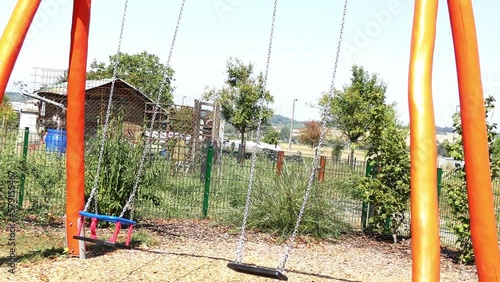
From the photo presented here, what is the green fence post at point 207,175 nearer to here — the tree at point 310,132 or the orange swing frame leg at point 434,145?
the orange swing frame leg at point 434,145

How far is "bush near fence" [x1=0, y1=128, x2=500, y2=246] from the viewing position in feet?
31.7

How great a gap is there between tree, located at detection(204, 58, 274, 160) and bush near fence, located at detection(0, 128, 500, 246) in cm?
1216

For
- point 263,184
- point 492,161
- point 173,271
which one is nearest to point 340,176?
point 263,184

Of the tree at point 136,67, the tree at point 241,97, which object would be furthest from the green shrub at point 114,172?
the tree at point 136,67

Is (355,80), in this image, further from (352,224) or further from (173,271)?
(173,271)

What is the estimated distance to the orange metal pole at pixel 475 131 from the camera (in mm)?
4660

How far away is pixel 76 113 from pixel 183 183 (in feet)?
16.8

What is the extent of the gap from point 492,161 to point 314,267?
11.0 feet

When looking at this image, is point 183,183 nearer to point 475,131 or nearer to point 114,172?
point 114,172

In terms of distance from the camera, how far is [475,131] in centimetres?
466

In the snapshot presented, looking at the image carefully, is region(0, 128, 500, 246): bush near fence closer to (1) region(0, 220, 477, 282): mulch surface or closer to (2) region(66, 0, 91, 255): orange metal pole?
(1) region(0, 220, 477, 282): mulch surface

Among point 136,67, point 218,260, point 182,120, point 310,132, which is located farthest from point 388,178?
point 310,132

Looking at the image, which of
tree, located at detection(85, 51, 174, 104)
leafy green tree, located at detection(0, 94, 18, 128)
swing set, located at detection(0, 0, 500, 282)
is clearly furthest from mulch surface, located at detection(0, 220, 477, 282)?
tree, located at detection(85, 51, 174, 104)

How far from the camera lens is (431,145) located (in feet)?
14.1
